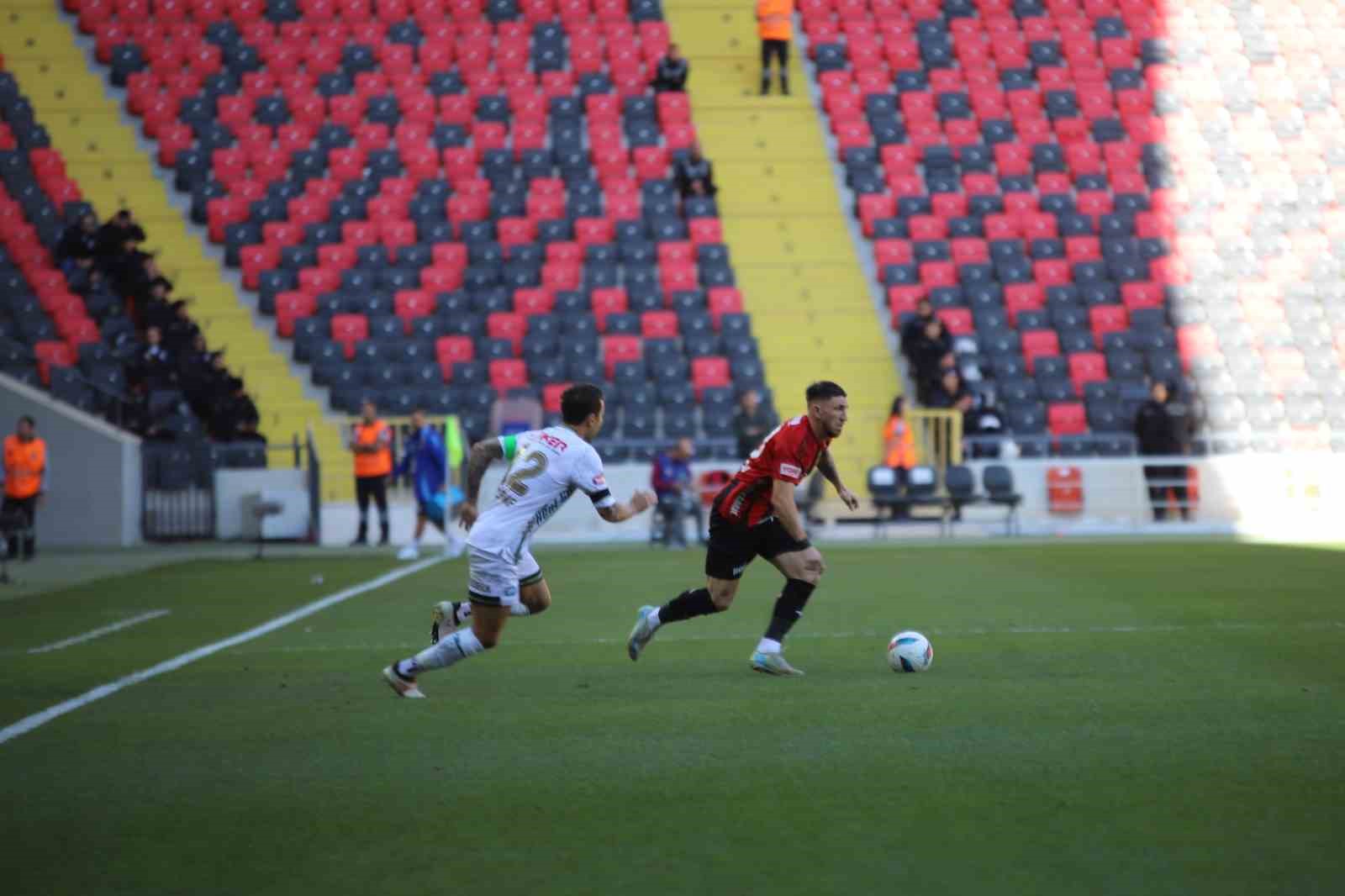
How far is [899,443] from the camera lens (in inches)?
997

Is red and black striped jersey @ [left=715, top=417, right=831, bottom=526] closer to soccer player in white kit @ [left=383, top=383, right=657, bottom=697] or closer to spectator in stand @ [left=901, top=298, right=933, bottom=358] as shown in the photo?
soccer player in white kit @ [left=383, top=383, right=657, bottom=697]

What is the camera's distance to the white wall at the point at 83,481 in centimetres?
2438

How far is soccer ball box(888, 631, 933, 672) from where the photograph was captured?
9.88 m

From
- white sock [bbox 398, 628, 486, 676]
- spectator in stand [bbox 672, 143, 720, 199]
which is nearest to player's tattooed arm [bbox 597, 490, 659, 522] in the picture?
white sock [bbox 398, 628, 486, 676]

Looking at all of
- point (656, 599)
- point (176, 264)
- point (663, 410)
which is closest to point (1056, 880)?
point (656, 599)

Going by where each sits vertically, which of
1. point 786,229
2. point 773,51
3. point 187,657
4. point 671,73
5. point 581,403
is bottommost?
point 187,657

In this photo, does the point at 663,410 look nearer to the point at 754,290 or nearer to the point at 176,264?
the point at 754,290

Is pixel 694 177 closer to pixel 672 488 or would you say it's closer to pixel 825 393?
pixel 672 488

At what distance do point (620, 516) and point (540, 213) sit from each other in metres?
22.7

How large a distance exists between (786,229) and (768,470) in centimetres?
2204

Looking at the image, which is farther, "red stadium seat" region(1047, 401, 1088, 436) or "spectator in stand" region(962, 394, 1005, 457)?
"red stadium seat" region(1047, 401, 1088, 436)

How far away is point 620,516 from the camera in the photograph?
8.76m

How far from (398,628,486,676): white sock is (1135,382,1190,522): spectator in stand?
61.2ft

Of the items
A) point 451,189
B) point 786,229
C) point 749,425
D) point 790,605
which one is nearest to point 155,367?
point 451,189
